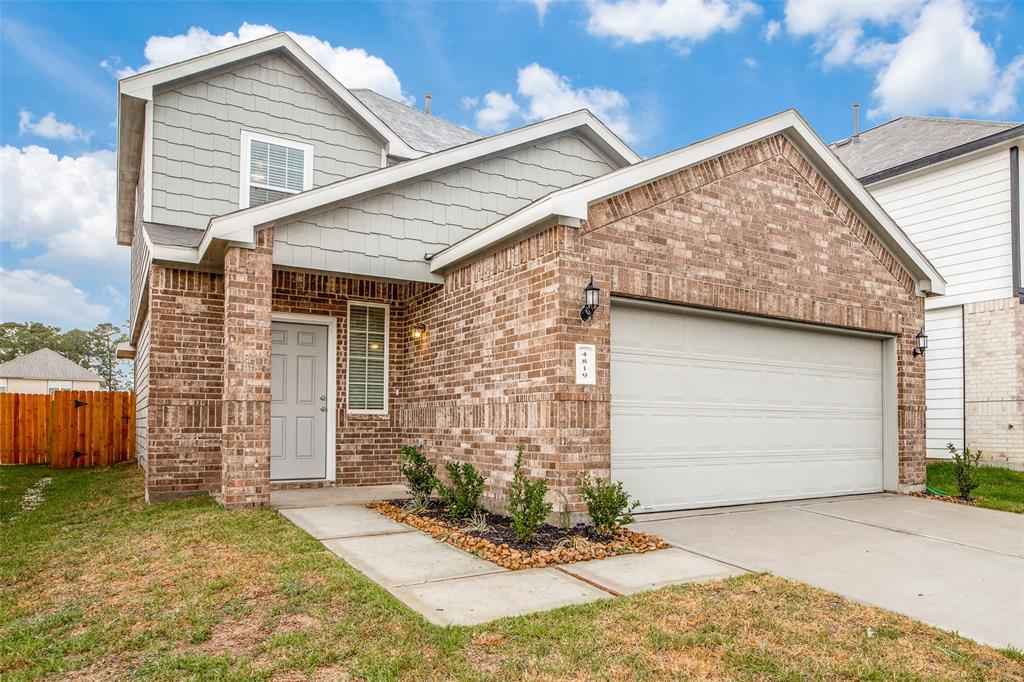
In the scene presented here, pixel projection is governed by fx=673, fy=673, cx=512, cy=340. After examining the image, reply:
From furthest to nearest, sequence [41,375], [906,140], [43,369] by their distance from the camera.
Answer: [43,369] < [41,375] < [906,140]

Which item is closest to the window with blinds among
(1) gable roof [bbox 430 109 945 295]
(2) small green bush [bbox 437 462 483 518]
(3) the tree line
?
(1) gable roof [bbox 430 109 945 295]

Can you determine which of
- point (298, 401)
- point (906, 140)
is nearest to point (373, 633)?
point (298, 401)

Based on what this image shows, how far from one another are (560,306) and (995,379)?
930 cm

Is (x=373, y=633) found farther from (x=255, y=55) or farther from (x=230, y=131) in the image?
(x=255, y=55)

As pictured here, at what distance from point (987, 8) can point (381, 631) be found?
1446 cm

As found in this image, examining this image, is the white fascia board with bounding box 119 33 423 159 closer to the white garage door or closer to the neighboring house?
the white garage door

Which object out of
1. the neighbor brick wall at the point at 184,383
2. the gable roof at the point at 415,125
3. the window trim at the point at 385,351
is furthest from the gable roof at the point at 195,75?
the window trim at the point at 385,351

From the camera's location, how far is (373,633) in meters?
3.71

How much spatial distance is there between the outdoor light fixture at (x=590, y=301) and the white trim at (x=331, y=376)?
432cm

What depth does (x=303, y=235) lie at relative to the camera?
301 inches

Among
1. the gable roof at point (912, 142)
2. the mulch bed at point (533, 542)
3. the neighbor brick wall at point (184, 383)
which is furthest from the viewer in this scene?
the gable roof at point (912, 142)

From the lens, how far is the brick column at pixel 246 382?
7.01 meters

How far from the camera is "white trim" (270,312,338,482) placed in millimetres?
9273

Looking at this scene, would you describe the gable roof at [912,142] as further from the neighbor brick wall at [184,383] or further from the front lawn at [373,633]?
the neighbor brick wall at [184,383]
